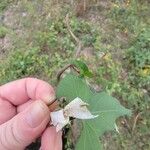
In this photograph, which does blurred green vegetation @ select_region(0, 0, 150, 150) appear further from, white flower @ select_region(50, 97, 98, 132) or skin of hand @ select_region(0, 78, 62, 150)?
white flower @ select_region(50, 97, 98, 132)

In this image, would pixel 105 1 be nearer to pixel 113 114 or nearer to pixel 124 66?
pixel 124 66

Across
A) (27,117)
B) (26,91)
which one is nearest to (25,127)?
(27,117)

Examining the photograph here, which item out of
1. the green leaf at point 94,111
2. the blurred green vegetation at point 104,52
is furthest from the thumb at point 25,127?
the blurred green vegetation at point 104,52

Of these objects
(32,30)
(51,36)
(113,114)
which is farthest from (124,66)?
(113,114)

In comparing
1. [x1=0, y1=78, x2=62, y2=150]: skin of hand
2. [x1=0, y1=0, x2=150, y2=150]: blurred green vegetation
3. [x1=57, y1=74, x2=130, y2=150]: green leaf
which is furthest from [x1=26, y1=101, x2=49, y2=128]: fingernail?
[x1=0, y1=0, x2=150, y2=150]: blurred green vegetation

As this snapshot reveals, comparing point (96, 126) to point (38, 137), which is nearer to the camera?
point (96, 126)

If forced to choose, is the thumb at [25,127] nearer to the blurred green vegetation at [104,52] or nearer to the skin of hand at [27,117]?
the skin of hand at [27,117]

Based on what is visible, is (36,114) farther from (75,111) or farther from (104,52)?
(104,52)
